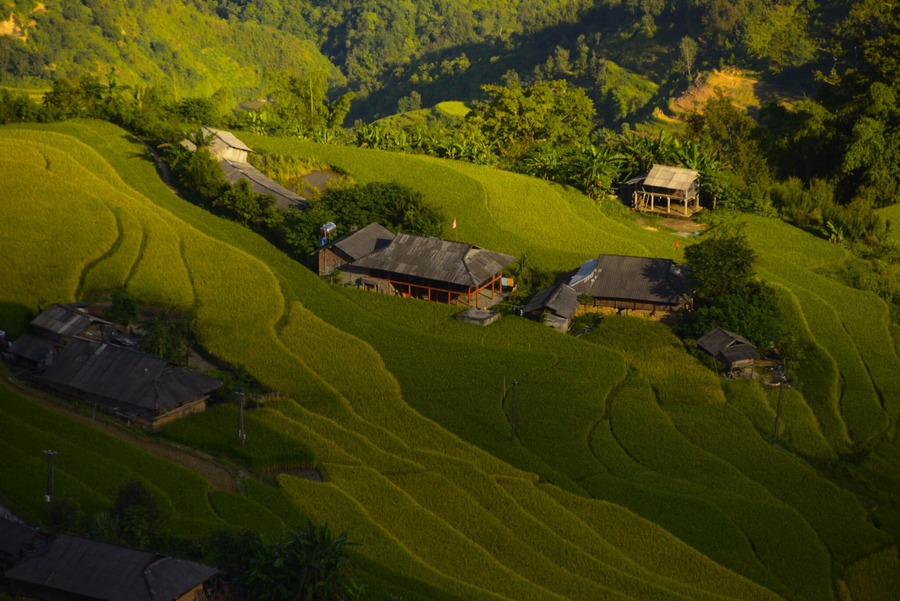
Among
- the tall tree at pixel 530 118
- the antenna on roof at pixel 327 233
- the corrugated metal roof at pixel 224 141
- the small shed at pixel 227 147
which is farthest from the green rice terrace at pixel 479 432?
the tall tree at pixel 530 118

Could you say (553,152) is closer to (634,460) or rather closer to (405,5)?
(634,460)

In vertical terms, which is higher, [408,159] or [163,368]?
[408,159]

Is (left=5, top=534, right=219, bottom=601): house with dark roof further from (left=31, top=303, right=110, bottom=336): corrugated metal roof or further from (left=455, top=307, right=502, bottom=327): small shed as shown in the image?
(left=455, top=307, right=502, bottom=327): small shed

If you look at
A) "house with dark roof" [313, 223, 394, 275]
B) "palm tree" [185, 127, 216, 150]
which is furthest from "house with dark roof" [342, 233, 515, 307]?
"palm tree" [185, 127, 216, 150]

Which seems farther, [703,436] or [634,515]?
[703,436]

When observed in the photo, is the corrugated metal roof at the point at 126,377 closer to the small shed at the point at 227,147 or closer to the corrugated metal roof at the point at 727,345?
the corrugated metal roof at the point at 727,345

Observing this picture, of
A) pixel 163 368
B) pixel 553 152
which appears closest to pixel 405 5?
pixel 553 152

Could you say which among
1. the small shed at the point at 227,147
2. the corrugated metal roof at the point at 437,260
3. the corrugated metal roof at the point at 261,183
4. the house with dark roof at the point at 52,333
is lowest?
the house with dark roof at the point at 52,333
